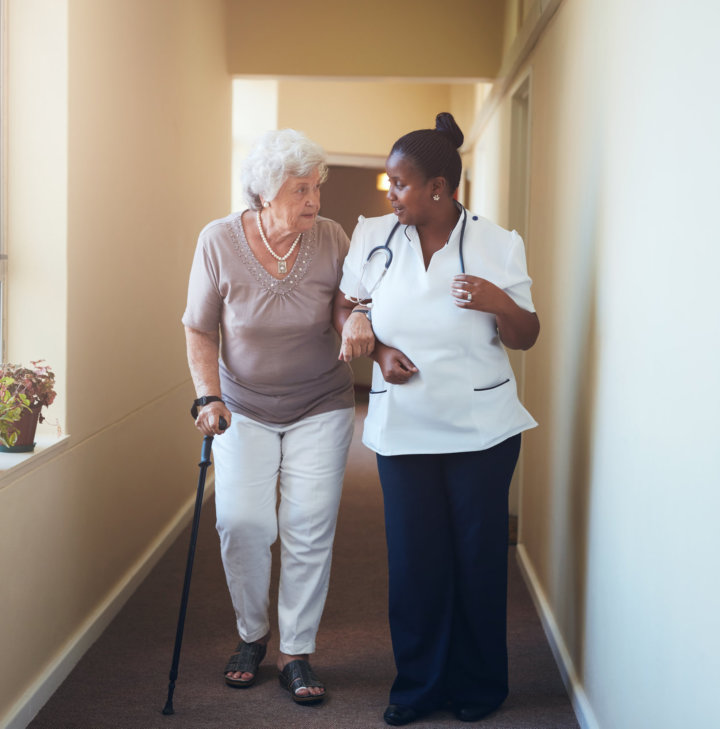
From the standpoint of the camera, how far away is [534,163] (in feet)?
12.2

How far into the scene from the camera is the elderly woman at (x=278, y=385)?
256 cm

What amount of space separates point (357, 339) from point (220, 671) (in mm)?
1217

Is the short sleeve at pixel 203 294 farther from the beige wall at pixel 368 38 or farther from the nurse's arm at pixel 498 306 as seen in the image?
the beige wall at pixel 368 38

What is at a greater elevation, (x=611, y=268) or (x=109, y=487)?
(x=611, y=268)

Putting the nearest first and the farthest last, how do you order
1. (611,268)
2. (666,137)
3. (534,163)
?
1. (666,137)
2. (611,268)
3. (534,163)

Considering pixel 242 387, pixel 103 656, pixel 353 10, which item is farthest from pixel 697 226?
pixel 353 10

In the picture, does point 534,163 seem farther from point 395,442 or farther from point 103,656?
point 103,656

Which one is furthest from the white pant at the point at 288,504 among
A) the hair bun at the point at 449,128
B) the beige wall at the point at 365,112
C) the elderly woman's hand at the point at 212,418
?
the beige wall at the point at 365,112

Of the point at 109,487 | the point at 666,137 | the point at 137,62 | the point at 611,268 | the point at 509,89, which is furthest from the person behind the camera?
the point at 509,89

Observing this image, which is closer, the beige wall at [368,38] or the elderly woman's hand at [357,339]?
the elderly woman's hand at [357,339]

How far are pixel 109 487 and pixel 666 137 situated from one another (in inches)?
86.8

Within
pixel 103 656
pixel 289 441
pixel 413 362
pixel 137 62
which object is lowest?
pixel 103 656

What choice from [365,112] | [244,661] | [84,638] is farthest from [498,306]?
[365,112]

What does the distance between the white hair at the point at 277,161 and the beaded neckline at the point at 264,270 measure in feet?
0.45
